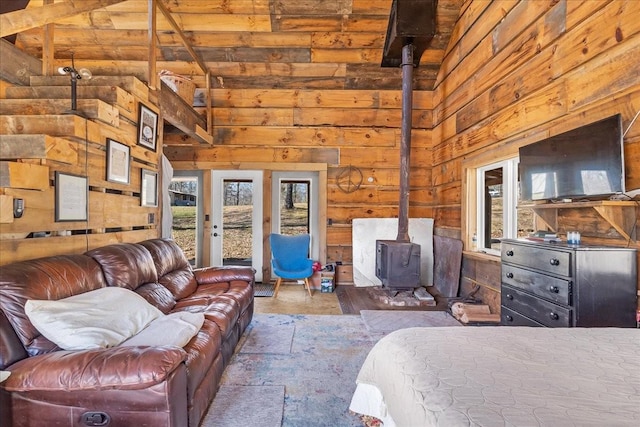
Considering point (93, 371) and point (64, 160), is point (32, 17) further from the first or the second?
point (93, 371)

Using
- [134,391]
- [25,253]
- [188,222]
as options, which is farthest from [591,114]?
[188,222]

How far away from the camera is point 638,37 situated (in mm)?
1865

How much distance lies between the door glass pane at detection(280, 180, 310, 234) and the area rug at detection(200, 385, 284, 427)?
10.6 ft

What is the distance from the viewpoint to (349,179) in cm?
499

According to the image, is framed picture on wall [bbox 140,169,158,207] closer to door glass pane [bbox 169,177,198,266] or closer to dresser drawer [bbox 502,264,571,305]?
door glass pane [bbox 169,177,198,266]

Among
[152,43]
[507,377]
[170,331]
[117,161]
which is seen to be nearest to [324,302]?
[170,331]

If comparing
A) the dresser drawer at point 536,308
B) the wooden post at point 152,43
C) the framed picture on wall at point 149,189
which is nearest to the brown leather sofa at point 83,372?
the framed picture on wall at point 149,189

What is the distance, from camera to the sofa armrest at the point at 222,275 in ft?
10.4

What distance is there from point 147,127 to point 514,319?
3.67 m

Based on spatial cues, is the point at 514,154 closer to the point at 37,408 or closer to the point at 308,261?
the point at 308,261

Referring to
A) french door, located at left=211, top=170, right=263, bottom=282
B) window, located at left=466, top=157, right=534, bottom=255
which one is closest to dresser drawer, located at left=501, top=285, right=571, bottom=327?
window, located at left=466, top=157, right=534, bottom=255

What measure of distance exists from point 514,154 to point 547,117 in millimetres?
534

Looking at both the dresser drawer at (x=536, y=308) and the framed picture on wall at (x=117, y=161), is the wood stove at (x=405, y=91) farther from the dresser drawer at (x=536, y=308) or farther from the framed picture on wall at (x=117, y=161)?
the framed picture on wall at (x=117, y=161)

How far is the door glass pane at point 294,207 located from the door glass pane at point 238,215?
1.71ft
